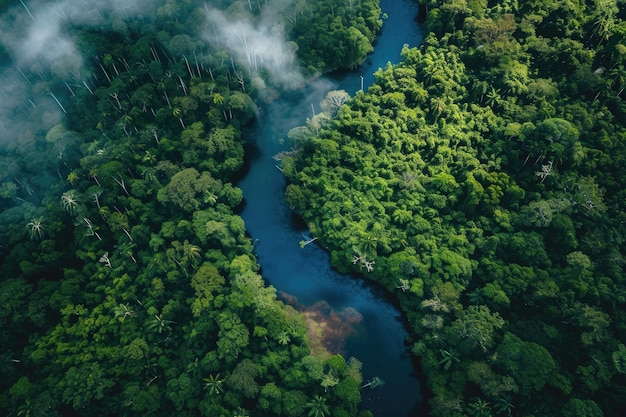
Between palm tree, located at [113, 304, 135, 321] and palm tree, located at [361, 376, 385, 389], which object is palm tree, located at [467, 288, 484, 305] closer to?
palm tree, located at [361, 376, 385, 389]

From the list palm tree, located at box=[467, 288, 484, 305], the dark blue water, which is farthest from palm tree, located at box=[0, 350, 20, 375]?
palm tree, located at box=[467, 288, 484, 305]

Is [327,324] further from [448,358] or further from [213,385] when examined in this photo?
[213,385]

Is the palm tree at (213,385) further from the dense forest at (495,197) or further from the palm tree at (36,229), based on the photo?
the palm tree at (36,229)

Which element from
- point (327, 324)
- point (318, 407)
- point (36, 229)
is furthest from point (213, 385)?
point (36, 229)

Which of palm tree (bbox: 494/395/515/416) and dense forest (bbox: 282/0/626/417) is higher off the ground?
dense forest (bbox: 282/0/626/417)

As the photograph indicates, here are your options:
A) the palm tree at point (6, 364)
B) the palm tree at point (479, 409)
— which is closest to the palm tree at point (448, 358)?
the palm tree at point (479, 409)

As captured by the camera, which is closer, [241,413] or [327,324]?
[241,413]
